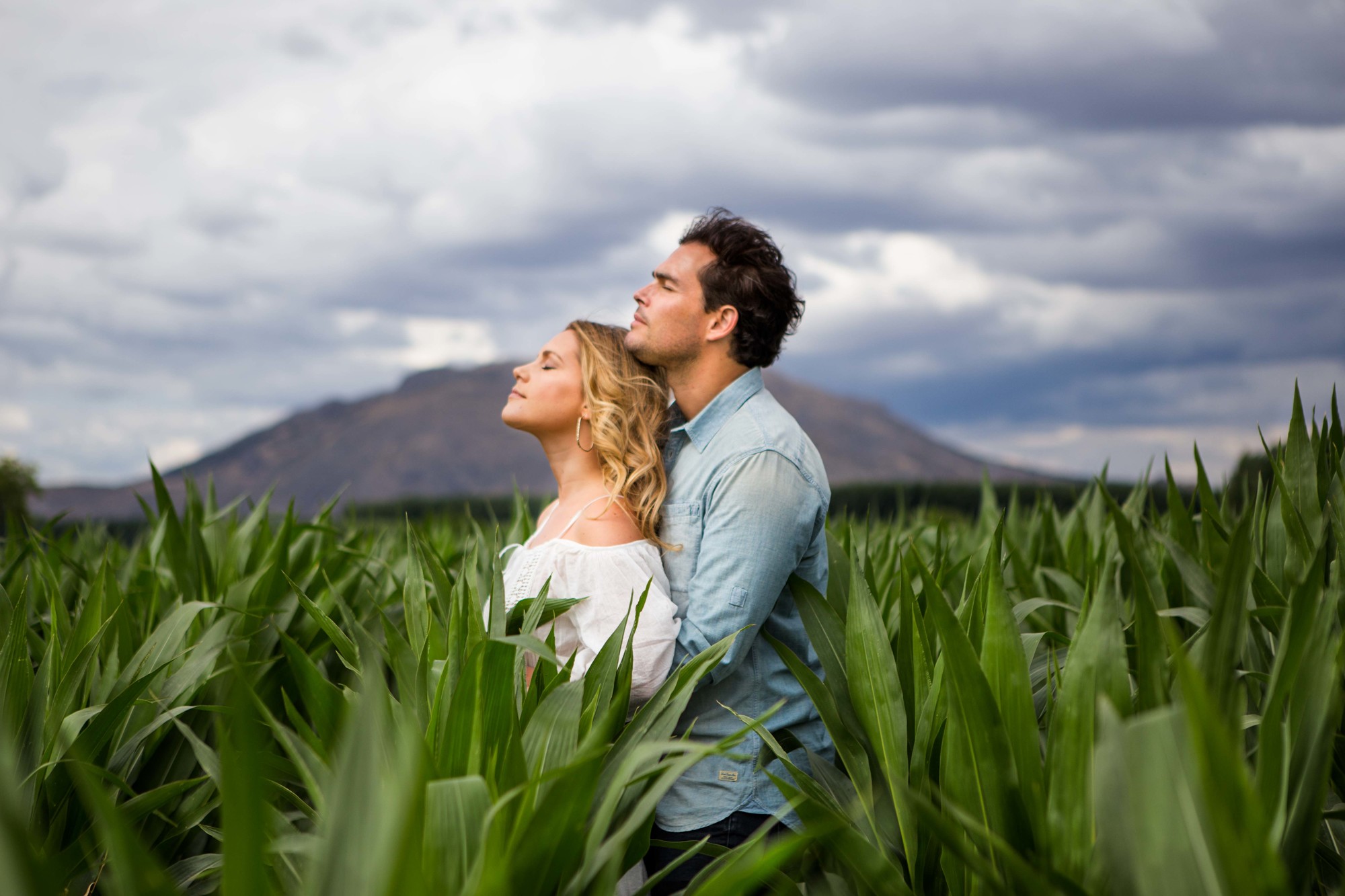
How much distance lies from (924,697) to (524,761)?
2.03 ft

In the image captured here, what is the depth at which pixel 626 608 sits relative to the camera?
1633 millimetres

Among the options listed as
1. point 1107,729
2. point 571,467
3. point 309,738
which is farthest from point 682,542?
point 1107,729

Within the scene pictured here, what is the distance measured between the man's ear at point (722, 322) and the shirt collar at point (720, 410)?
108 millimetres

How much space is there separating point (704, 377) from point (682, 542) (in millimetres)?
379

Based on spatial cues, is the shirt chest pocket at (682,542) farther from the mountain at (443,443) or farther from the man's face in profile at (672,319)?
the mountain at (443,443)

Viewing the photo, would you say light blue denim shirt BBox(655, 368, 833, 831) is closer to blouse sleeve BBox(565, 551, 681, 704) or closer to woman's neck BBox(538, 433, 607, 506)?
blouse sleeve BBox(565, 551, 681, 704)

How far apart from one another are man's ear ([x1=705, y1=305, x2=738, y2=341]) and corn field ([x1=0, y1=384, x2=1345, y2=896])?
558 millimetres

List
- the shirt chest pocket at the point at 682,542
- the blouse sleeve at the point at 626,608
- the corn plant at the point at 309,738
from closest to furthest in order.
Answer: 1. the corn plant at the point at 309,738
2. the blouse sleeve at the point at 626,608
3. the shirt chest pocket at the point at 682,542

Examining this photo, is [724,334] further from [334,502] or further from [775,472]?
[334,502]

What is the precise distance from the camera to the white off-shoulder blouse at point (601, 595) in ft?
4.97

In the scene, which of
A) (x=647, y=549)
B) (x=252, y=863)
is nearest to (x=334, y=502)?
(x=647, y=549)

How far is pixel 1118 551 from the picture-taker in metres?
2.24

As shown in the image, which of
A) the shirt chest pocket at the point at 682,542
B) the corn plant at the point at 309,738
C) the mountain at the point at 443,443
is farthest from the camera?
the mountain at the point at 443,443

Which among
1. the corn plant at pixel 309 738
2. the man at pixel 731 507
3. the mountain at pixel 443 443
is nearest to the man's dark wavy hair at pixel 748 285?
the man at pixel 731 507
